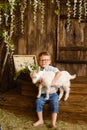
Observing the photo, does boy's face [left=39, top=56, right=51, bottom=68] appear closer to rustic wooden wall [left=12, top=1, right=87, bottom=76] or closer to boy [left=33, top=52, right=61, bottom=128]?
boy [left=33, top=52, right=61, bottom=128]

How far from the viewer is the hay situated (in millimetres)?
3399

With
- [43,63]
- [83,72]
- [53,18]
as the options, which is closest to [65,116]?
[43,63]

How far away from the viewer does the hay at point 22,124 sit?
340 centimetres

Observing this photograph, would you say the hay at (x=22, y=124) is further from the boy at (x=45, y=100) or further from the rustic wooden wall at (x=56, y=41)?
the rustic wooden wall at (x=56, y=41)

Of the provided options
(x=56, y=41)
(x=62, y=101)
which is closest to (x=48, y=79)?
(x=62, y=101)

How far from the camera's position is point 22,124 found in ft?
11.5

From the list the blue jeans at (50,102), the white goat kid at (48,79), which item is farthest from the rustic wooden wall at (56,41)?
the blue jeans at (50,102)

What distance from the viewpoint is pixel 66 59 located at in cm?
477

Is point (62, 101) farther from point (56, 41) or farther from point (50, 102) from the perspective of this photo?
point (56, 41)

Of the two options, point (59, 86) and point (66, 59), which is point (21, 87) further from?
point (66, 59)

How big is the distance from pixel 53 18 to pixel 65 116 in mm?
1774

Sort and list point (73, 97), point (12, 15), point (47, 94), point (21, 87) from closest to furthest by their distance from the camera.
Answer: point (47, 94) < point (73, 97) < point (21, 87) < point (12, 15)

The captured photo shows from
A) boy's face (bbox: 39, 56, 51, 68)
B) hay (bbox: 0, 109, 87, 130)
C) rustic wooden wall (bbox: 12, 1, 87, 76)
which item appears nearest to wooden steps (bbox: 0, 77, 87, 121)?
hay (bbox: 0, 109, 87, 130)

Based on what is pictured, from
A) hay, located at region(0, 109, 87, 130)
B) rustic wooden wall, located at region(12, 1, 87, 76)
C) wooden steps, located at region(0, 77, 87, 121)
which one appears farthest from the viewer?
rustic wooden wall, located at region(12, 1, 87, 76)
